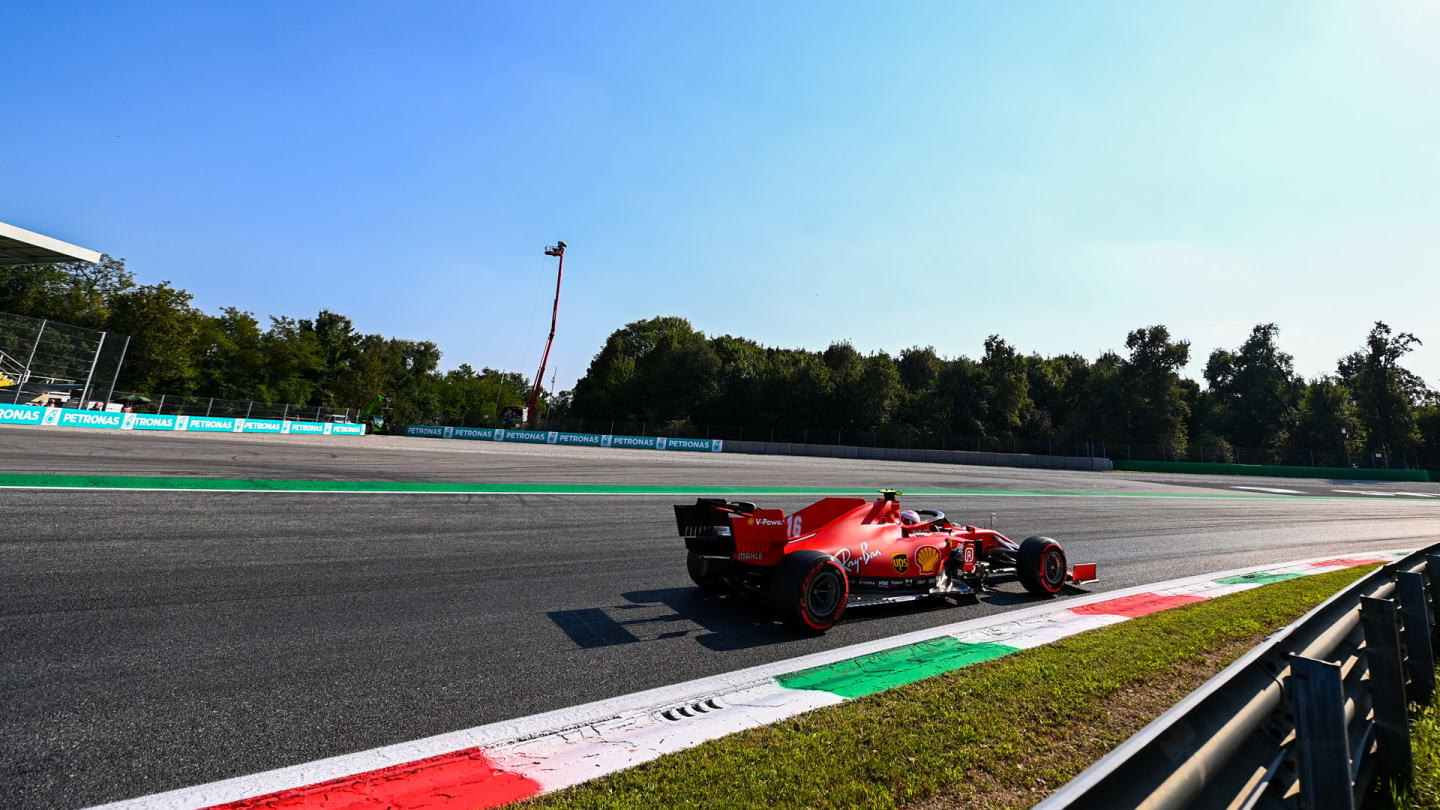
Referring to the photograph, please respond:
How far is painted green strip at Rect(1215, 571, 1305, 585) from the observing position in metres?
8.31

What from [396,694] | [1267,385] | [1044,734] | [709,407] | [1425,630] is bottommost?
[396,694]

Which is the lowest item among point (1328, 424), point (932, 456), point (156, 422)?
point (156, 422)

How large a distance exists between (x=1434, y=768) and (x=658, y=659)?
4.27 meters

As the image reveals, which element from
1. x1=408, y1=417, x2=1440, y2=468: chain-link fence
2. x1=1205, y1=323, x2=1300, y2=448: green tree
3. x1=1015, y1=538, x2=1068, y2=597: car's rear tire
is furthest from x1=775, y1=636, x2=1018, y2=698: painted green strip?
x1=1205, y1=323, x2=1300, y2=448: green tree

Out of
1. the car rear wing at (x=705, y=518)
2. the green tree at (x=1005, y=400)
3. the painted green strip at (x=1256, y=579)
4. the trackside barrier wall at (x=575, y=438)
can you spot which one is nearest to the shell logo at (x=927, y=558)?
the car rear wing at (x=705, y=518)

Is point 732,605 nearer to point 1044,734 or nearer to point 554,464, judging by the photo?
point 1044,734

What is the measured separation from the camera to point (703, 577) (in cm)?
595

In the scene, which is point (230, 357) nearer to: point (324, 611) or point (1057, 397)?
point (324, 611)

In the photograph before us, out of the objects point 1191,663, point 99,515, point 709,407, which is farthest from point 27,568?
point 709,407

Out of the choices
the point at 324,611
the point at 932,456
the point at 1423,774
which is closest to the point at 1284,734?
the point at 1423,774

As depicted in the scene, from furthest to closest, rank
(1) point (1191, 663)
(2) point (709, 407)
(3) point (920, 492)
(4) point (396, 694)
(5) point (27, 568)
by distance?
(2) point (709, 407) < (3) point (920, 492) < (5) point (27, 568) < (1) point (1191, 663) < (4) point (396, 694)

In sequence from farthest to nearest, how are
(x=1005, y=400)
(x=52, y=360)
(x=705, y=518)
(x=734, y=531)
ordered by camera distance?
(x=1005, y=400)
(x=52, y=360)
(x=705, y=518)
(x=734, y=531)

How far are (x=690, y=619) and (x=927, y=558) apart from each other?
2.66 metres

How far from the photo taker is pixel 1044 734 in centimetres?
326
